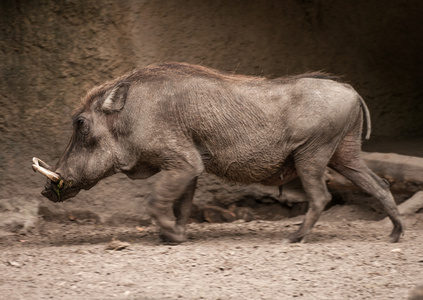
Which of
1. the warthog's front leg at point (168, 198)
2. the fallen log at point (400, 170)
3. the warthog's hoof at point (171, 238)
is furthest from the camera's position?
the fallen log at point (400, 170)

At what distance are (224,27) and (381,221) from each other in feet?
8.43

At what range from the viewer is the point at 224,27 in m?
7.19

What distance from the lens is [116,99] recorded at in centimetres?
581

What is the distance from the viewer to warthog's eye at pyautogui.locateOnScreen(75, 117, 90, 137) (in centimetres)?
580

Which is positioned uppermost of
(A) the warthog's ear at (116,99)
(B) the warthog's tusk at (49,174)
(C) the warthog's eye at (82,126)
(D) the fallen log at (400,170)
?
(A) the warthog's ear at (116,99)

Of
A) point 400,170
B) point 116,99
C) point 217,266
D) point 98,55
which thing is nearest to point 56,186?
point 116,99

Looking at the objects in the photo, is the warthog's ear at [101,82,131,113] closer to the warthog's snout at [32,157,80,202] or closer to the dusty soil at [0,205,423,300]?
the warthog's snout at [32,157,80,202]

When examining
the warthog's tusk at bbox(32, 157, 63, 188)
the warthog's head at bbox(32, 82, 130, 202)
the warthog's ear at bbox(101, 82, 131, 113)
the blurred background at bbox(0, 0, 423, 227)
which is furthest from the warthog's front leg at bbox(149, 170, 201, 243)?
the blurred background at bbox(0, 0, 423, 227)

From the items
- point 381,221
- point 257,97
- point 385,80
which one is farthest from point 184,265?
point 385,80

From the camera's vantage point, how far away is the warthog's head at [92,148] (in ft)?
19.0

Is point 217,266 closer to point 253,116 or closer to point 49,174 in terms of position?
point 253,116

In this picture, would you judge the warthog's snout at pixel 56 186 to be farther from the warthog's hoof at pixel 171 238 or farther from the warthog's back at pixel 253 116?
the warthog's back at pixel 253 116

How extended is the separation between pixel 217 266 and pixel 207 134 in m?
1.35

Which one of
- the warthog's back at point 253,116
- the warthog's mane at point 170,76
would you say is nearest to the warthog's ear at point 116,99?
the warthog's mane at point 170,76
